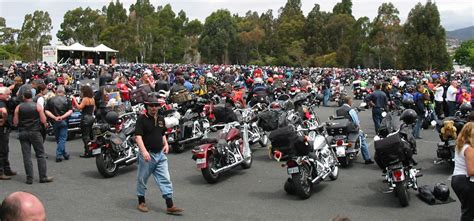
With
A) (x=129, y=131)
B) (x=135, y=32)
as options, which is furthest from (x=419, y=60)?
(x=129, y=131)

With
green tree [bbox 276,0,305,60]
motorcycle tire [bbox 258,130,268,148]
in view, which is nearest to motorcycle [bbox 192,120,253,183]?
motorcycle tire [bbox 258,130,268,148]

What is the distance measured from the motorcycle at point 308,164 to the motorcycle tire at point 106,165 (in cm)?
308

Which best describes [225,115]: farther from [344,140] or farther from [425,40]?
[425,40]

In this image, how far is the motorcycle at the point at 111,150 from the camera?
8.72m

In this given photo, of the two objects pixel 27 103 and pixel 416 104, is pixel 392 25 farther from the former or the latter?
pixel 27 103

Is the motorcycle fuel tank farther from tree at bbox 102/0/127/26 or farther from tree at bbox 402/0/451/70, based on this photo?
tree at bbox 102/0/127/26

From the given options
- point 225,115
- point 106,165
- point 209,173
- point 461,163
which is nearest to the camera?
point 461,163

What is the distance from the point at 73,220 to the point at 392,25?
2839 inches

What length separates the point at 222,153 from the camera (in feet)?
28.0

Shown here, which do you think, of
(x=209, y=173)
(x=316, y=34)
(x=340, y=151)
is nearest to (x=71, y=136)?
(x=209, y=173)

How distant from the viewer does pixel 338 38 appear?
267 feet

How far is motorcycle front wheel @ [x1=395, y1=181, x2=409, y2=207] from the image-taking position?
6.93 meters

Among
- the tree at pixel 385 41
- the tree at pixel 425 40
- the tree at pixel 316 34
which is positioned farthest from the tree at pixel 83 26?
the tree at pixel 425 40

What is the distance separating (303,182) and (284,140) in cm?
Result: 68
